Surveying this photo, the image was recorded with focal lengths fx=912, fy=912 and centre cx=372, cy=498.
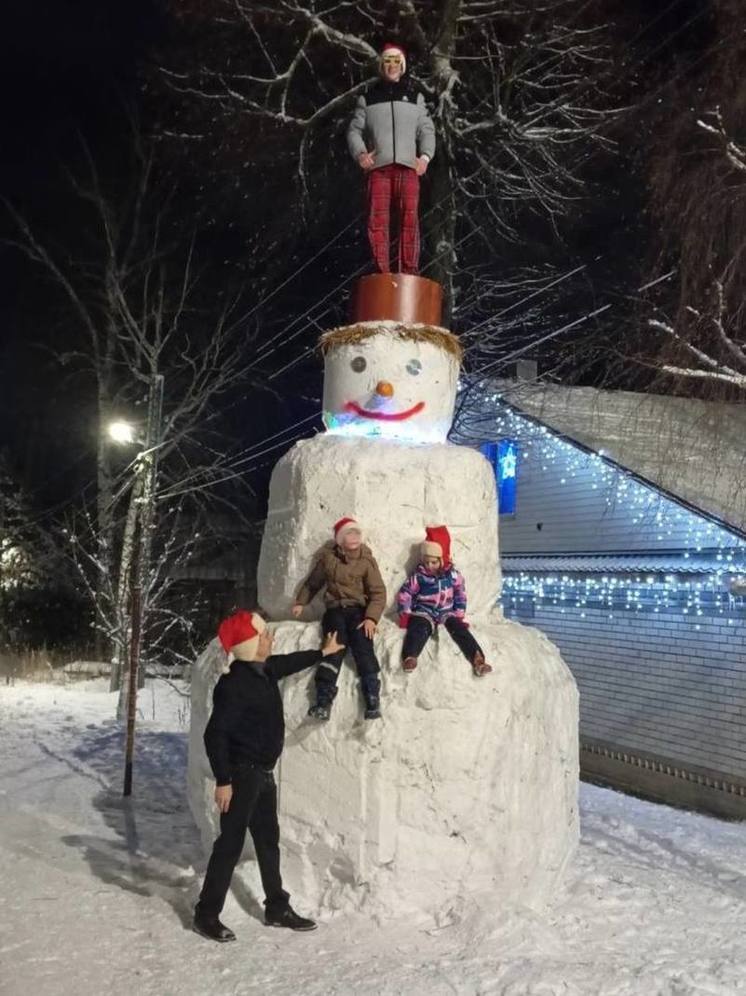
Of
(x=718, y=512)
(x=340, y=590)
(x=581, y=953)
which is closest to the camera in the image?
(x=581, y=953)

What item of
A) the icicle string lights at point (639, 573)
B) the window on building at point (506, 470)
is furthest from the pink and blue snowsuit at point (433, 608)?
the window on building at point (506, 470)

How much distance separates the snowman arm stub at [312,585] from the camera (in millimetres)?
5531

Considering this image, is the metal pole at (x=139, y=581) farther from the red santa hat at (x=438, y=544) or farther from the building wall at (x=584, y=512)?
the building wall at (x=584, y=512)

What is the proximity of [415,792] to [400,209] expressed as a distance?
4.07 meters

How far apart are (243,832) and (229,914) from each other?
1.83 ft

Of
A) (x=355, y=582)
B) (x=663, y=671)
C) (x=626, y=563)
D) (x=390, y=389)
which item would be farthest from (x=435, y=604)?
(x=663, y=671)

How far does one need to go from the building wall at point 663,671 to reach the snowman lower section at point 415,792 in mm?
5355

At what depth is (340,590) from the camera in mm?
5297

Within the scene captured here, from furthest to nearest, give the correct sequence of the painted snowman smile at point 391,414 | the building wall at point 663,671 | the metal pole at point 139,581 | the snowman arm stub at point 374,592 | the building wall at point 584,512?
the building wall at point 584,512 < the building wall at point 663,671 < the metal pole at point 139,581 < the painted snowman smile at point 391,414 < the snowman arm stub at point 374,592

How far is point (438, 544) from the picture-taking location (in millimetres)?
5324

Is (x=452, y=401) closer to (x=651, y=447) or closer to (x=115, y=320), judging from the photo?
(x=651, y=447)

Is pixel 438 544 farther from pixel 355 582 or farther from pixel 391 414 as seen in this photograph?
pixel 391 414

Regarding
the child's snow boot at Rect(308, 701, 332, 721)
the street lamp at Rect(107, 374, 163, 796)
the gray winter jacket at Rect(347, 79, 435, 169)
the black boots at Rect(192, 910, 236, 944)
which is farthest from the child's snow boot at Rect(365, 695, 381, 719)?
the street lamp at Rect(107, 374, 163, 796)

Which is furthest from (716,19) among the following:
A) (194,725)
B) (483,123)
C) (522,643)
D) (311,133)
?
(194,725)
